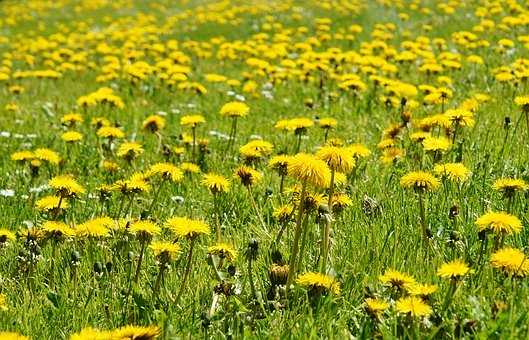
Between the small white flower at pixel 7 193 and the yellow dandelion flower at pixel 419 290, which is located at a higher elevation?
the yellow dandelion flower at pixel 419 290

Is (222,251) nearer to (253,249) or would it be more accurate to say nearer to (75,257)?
(253,249)

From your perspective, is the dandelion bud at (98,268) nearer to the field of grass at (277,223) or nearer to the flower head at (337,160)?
the field of grass at (277,223)

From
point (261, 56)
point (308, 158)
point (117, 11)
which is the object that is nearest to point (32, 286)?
point (308, 158)

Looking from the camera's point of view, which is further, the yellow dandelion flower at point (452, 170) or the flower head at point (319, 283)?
the yellow dandelion flower at point (452, 170)

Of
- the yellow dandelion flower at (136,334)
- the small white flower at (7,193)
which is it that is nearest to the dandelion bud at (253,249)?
the yellow dandelion flower at (136,334)

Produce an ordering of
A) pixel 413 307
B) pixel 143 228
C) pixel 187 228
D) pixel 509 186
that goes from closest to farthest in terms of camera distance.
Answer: pixel 413 307, pixel 187 228, pixel 143 228, pixel 509 186

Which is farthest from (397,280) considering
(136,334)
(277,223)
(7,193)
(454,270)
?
(7,193)

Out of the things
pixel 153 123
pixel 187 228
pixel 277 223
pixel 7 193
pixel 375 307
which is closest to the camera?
pixel 375 307

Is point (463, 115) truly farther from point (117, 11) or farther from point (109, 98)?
point (117, 11)

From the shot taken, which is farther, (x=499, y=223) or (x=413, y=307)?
(x=499, y=223)

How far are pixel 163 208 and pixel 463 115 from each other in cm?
202

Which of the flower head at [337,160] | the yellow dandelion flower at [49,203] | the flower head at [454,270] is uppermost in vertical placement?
the flower head at [337,160]

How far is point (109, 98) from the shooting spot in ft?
19.0

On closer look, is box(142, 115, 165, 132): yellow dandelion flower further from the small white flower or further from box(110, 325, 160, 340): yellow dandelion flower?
box(110, 325, 160, 340): yellow dandelion flower
